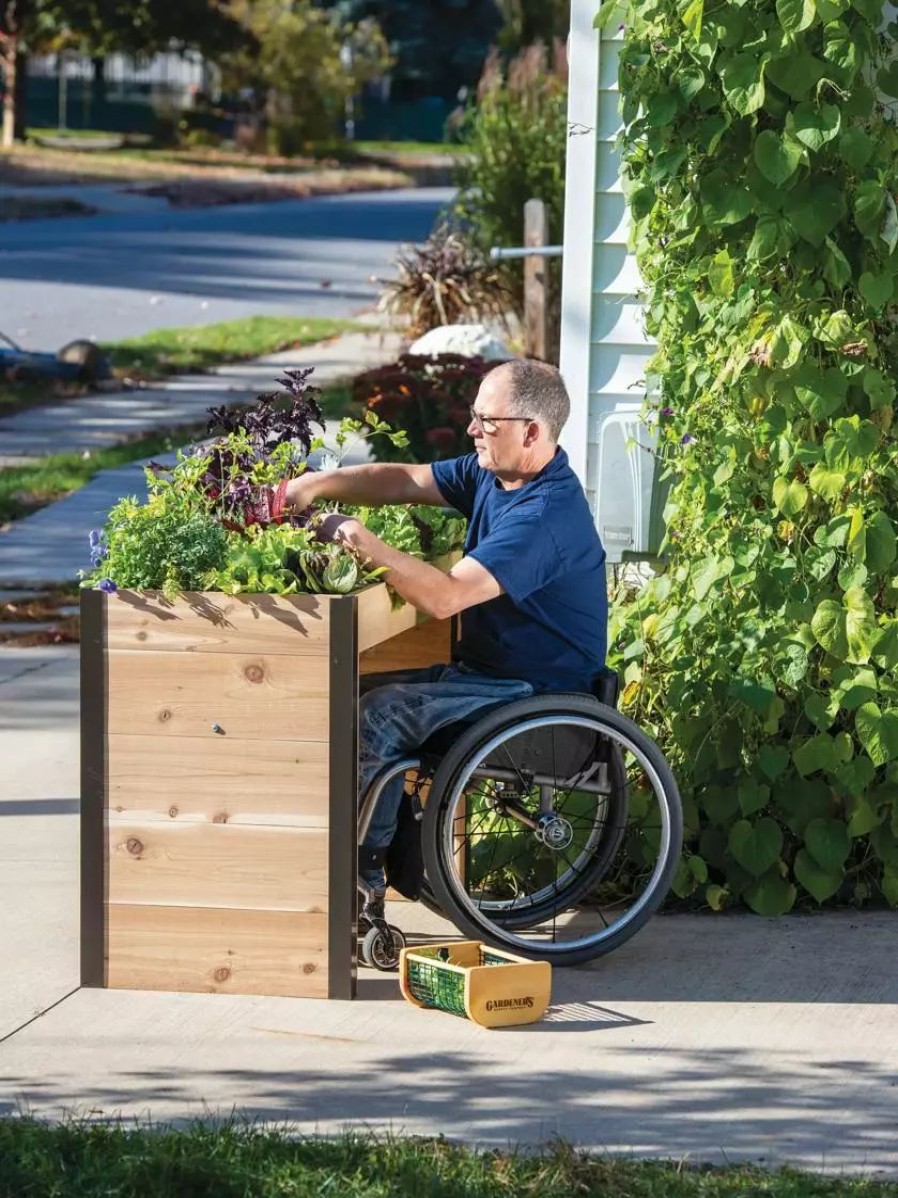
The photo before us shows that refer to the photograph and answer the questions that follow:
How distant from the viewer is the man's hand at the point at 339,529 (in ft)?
15.3

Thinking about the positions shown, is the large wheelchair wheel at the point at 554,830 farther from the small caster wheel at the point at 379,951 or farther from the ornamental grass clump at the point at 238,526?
the ornamental grass clump at the point at 238,526

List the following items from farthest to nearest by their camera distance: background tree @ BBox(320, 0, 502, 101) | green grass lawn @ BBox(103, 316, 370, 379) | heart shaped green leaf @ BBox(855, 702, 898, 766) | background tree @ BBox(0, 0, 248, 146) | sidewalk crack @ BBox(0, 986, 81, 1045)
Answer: background tree @ BBox(320, 0, 502, 101) < background tree @ BBox(0, 0, 248, 146) < green grass lawn @ BBox(103, 316, 370, 379) < heart shaped green leaf @ BBox(855, 702, 898, 766) < sidewalk crack @ BBox(0, 986, 81, 1045)

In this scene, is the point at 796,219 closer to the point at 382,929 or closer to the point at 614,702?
the point at 614,702

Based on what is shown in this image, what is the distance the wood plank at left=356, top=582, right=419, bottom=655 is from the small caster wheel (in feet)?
2.18

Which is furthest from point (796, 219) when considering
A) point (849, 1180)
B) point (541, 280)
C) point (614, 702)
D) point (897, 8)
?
point (541, 280)

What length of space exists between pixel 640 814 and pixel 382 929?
795 mm

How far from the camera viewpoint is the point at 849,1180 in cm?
368

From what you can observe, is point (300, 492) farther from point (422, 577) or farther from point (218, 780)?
point (218, 780)

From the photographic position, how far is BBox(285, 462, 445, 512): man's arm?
197 inches

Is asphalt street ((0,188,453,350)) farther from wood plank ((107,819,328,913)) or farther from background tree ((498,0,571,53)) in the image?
background tree ((498,0,571,53))

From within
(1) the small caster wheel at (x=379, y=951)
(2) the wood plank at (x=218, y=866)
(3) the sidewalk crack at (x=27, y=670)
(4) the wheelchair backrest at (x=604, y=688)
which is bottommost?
(3) the sidewalk crack at (x=27, y=670)

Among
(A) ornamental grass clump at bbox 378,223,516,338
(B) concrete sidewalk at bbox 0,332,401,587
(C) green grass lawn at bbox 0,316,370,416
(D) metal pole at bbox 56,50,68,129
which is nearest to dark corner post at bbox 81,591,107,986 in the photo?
(B) concrete sidewalk at bbox 0,332,401,587

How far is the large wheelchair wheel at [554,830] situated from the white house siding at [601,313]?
1214 mm

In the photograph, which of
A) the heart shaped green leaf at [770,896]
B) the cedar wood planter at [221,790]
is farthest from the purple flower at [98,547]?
the heart shaped green leaf at [770,896]
